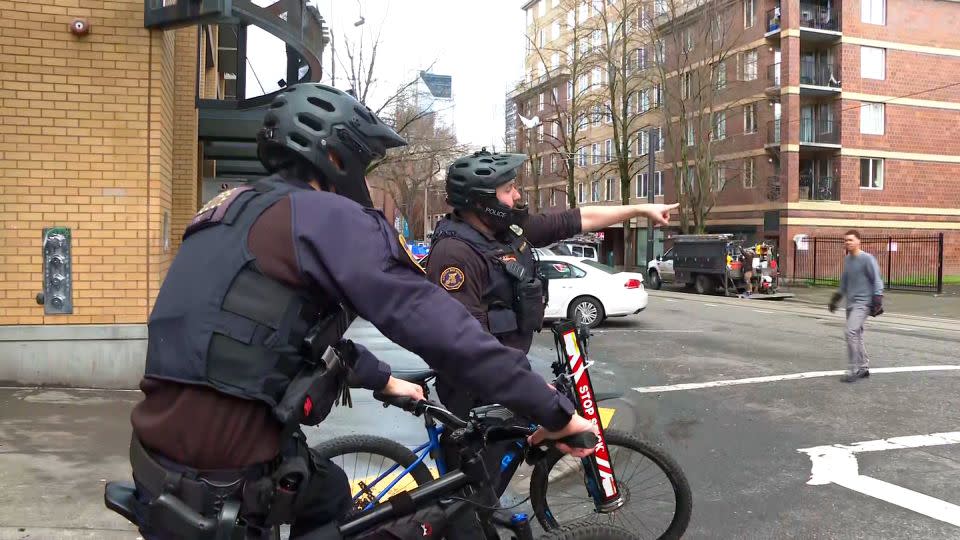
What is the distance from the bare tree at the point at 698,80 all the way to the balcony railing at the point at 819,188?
311cm

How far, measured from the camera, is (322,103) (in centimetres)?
202

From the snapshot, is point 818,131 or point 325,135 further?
point 818,131

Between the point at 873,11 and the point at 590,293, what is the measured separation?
27324mm

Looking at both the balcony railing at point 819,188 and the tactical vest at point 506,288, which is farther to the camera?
the balcony railing at point 819,188

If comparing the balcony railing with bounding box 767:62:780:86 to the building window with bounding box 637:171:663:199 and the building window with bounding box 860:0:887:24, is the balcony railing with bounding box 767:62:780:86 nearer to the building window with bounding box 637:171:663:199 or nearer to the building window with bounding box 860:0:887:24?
the building window with bounding box 860:0:887:24

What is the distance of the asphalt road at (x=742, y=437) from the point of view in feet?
13.9

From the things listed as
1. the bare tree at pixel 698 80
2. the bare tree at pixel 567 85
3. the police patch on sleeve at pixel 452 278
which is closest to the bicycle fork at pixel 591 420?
the police patch on sleeve at pixel 452 278

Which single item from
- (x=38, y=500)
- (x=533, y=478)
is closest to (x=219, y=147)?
(x=38, y=500)

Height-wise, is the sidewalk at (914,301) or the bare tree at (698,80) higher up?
the bare tree at (698,80)

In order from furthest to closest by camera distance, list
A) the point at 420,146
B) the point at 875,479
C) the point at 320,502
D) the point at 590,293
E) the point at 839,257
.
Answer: the point at 839,257
the point at 420,146
the point at 590,293
the point at 875,479
the point at 320,502

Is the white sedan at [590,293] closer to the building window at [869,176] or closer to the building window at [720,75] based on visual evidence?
the building window at [720,75]

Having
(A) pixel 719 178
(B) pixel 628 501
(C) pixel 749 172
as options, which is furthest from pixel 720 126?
(B) pixel 628 501

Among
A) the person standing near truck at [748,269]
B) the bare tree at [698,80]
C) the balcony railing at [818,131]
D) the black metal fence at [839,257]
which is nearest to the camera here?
the person standing near truck at [748,269]

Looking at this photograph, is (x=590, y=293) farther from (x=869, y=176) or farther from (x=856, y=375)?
(x=869, y=176)
